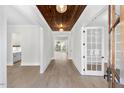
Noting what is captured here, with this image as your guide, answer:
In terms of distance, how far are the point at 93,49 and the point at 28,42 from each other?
181 inches

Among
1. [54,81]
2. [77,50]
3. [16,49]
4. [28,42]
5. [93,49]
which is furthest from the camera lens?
[16,49]

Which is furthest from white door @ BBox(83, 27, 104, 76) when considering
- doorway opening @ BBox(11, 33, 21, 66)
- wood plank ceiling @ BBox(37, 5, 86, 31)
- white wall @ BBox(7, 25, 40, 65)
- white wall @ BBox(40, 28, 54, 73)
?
doorway opening @ BBox(11, 33, 21, 66)

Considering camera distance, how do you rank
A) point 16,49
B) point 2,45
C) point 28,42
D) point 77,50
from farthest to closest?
point 16,49 → point 28,42 → point 77,50 → point 2,45

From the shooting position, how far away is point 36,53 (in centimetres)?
884

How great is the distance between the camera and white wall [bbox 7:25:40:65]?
8.77 meters

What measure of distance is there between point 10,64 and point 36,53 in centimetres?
189

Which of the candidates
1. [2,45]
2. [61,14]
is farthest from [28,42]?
[2,45]

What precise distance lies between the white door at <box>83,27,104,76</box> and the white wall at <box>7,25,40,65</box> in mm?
3838

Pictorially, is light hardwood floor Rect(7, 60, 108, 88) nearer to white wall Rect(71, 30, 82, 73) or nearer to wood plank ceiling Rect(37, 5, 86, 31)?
white wall Rect(71, 30, 82, 73)

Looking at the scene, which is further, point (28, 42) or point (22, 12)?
point (28, 42)

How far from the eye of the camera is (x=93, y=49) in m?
6.16

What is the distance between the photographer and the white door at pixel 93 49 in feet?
20.0

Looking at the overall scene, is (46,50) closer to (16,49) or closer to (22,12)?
(22,12)
